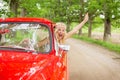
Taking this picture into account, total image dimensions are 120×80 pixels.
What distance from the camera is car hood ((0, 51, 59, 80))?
4.52 m

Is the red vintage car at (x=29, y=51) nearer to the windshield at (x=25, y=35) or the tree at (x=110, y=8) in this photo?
the windshield at (x=25, y=35)

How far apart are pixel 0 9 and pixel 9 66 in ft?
36.3

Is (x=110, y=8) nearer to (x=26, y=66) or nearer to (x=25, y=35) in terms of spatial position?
(x=25, y=35)

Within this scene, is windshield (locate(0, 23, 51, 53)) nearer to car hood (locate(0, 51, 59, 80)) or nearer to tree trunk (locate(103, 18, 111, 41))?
car hood (locate(0, 51, 59, 80))

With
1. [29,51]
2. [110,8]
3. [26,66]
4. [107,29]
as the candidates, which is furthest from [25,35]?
[107,29]

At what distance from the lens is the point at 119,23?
96.5ft

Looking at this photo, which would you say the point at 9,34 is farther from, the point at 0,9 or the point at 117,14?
the point at 117,14

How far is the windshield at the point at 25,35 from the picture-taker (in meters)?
6.07

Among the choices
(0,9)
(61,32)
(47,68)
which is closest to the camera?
(47,68)

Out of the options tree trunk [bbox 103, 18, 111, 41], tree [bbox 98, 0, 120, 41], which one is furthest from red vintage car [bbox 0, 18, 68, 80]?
tree trunk [bbox 103, 18, 111, 41]

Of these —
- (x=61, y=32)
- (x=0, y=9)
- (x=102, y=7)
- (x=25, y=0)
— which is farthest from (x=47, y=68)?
(x=102, y=7)

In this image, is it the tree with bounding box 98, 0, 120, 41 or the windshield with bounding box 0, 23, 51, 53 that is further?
the tree with bounding box 98, 0, 120, 41

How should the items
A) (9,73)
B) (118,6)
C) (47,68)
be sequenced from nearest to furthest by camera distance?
(9,73)
(47,68)
(118,6)

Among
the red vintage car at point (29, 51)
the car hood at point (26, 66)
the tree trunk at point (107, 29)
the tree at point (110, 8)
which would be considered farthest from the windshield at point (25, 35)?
the tree trunk at point (107, 29)
